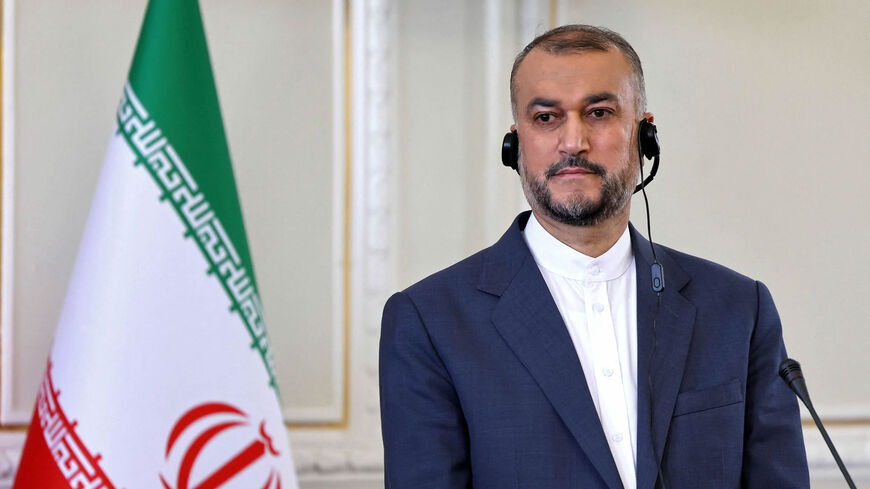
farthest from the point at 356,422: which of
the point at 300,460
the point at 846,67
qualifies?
the point at 846,67

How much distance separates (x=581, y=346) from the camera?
163 cm

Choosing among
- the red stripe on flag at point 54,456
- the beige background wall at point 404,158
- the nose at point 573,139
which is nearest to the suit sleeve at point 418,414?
the nose at point 573,139

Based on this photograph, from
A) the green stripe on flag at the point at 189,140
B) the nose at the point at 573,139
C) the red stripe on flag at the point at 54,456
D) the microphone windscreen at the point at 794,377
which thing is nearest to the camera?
the microphone windscreen at the point at 794,377

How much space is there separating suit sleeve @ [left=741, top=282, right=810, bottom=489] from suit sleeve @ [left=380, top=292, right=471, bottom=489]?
0.46 metres

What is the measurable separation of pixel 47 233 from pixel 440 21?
1.22m

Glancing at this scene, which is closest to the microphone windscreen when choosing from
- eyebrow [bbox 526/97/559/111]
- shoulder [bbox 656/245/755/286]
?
shoulder [bbox 656/245/755/286]

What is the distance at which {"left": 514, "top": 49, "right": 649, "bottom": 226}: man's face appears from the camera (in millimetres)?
1622

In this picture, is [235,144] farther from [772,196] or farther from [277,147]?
[772,196]

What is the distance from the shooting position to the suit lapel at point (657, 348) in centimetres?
151

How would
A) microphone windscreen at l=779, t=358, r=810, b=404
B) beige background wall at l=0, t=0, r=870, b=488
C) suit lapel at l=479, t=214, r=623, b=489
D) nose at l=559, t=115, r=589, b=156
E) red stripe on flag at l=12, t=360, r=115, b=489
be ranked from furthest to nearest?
beige background wall at l=0, t=0, r=870, b=488 < red stripe on flag at l=12, t=360, r=115, b=489 < nose at l=559, t=115, r=589, b=156 < suit lapel at l=479, t=214, r=623, b=489 < microphone windscreen at l=779, t=358, r=810, b=404

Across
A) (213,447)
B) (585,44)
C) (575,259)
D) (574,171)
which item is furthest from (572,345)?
(213,447)

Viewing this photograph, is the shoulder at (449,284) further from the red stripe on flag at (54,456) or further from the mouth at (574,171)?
the red stripe on flag at (54,456)

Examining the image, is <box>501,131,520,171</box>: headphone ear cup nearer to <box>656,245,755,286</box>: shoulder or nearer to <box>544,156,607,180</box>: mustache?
<box>544,156,607,180</box>: mustache

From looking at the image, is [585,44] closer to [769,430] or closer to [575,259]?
[575,259]
